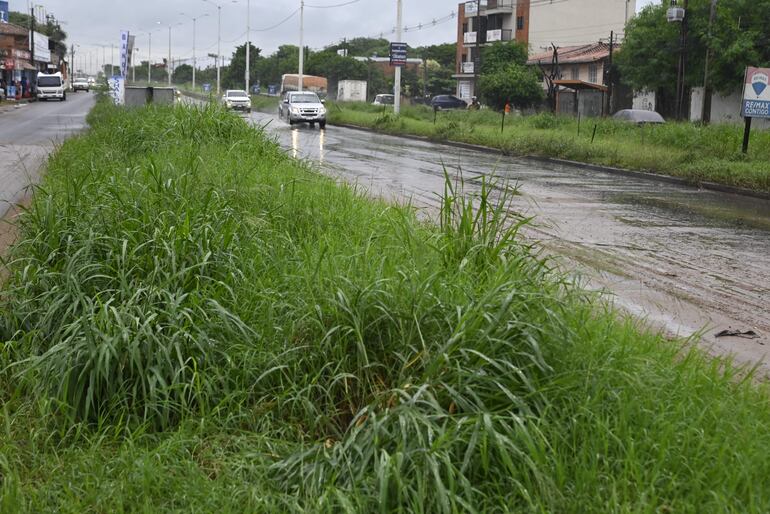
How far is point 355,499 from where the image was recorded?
11.5 feet

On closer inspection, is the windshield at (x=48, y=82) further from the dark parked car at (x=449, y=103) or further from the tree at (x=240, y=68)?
the tree at (x=240, y=68)

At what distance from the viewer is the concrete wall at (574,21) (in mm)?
74312

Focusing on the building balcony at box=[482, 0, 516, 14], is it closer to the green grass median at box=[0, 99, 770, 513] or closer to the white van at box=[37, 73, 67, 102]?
the white van at box=[37, 73, 67, 102]

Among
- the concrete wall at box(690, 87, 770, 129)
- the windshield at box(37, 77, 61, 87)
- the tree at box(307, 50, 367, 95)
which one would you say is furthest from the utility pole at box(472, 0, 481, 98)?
the windshield at box(37, 77, 61, 87)

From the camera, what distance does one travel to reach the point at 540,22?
77438mm

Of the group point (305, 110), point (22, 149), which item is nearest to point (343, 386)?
point (22, 149)

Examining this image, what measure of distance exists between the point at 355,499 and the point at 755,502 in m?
1.45

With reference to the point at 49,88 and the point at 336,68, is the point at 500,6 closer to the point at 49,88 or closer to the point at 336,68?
the point at 336,68

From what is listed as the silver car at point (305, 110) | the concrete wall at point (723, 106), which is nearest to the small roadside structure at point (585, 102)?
the concrete wall at point (723, 106)

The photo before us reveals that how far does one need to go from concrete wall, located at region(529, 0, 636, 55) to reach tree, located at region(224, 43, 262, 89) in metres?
45.7

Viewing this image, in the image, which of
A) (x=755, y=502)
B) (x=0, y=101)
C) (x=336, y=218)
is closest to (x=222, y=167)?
(x=336, y=218)

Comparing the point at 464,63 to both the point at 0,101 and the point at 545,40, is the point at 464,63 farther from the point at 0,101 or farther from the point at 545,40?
the point at 0,101

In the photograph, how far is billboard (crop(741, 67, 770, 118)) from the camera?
1988cm

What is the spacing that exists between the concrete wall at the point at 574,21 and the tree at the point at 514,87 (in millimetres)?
16974
